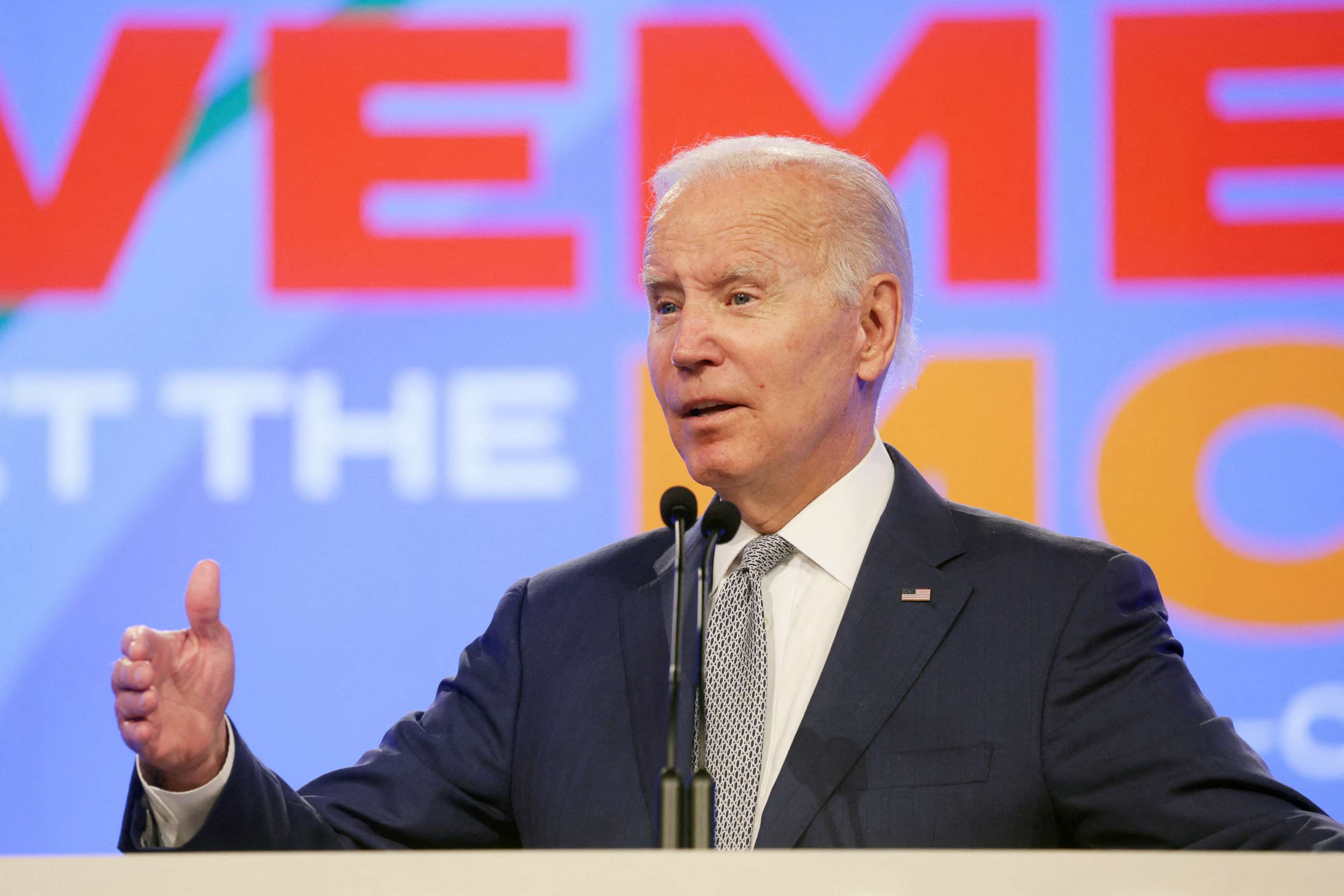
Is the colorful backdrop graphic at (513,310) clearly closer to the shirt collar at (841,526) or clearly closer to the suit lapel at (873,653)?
the shirt collar at (841,526)

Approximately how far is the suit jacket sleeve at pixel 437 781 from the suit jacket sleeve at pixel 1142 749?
803mm

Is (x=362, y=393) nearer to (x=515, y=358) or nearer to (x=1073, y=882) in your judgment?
(x=515, y=358)

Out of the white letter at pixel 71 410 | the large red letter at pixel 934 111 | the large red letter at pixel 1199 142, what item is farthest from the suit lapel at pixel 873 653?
the white letter at pixel 71 410

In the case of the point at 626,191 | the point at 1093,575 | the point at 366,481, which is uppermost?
the point at 626,191

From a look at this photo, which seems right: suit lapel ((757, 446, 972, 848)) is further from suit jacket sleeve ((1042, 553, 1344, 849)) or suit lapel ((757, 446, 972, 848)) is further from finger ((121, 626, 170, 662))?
finger ((121, 626, 170, 662))

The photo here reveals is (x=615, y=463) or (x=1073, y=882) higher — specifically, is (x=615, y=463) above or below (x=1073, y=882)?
above

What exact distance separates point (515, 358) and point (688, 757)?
1.69 m

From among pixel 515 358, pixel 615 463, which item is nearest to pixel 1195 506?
pixel 615 463

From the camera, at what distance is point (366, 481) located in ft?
11.0

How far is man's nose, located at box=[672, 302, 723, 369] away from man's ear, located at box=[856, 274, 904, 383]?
0.89 feet

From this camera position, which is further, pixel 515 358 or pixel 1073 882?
pixel 515 358

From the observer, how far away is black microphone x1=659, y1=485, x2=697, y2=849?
4.47 ft

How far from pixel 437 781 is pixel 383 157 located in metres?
1.96

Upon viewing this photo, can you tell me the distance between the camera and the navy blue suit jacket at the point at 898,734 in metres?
1.68
